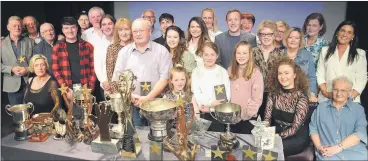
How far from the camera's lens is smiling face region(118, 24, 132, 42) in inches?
134

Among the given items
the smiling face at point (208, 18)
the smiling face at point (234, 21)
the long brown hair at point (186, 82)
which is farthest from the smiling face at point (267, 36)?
the long brown hair at point (186, 82)

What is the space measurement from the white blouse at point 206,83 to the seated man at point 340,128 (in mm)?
933

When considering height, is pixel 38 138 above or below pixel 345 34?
below

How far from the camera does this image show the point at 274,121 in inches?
114

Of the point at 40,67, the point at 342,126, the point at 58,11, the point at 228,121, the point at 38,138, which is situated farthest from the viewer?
the point at 58,11

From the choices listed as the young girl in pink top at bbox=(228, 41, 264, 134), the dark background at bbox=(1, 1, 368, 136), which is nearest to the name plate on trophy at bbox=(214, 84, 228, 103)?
the young girl in pink top at bbox=(228, 41, 264, 134)

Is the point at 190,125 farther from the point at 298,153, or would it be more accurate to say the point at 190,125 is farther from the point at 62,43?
the point at 62,43

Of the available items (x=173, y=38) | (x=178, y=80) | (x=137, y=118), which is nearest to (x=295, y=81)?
(x=178, y=80)

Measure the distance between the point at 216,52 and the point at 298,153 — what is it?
1.16 meters

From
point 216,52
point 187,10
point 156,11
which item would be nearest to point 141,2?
point 156,11

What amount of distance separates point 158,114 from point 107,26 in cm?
176

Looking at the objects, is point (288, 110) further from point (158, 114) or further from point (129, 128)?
point (129, 128)

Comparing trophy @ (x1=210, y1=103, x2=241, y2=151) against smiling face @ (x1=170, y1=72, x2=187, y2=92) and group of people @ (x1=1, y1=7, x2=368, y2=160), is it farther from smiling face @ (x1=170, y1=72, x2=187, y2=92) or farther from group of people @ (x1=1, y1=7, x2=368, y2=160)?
smiling face @ (x1=170, y1=72, x2=187, y2=92)

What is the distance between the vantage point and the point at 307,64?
3.29m
